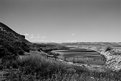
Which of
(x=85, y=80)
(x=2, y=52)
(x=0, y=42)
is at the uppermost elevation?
(x=0, y=42)

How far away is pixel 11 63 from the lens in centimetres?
684

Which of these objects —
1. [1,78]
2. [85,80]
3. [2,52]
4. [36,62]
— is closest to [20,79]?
[1,78]

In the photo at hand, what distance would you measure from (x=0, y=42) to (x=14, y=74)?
20.0 ft

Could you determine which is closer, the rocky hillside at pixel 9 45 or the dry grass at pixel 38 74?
the dry grass at pixel 38 74

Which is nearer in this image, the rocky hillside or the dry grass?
the dry grass

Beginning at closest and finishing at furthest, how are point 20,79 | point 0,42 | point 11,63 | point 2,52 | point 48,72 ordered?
point 20,79
point 48,72
point 11,63
point 2,52
point 0,42

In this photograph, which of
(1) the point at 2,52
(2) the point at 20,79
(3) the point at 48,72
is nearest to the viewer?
(2) the point at 20,79

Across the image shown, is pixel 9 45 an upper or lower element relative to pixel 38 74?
upper

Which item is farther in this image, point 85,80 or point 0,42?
point 0,42

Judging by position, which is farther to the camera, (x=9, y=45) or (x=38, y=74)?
(x=9, y=45)

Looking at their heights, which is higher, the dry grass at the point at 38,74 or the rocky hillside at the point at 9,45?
the rocky hillside at the point at 9,45

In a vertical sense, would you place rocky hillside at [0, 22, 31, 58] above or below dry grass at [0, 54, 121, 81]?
above

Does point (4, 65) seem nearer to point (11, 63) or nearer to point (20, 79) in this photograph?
point (11, 63)

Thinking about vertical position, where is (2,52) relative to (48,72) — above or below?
above
